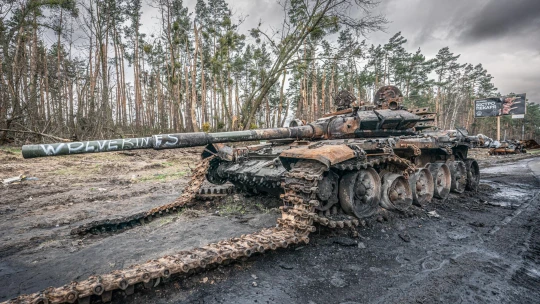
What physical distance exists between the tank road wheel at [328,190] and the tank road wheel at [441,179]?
363cm

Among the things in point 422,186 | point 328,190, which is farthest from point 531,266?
point 422,186

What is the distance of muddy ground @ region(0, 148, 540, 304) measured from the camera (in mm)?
2830

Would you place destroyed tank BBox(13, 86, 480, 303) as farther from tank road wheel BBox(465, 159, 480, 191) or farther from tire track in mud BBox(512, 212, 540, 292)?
tire track in mud BBox(512, 212, 540, 292)

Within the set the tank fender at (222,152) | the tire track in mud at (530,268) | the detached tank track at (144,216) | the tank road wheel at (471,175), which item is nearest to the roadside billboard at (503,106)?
the tank road wheel at (471,175)

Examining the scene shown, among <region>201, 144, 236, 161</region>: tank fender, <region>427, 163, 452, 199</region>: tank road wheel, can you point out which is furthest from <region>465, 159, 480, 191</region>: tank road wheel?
<region>201, 144, 236, 161</region>: tank fender

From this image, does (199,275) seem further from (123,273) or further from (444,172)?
(444,172)

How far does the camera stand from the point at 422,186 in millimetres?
6621

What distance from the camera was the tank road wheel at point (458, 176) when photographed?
7793 mm

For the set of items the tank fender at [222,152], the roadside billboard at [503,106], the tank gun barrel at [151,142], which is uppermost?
the roadside billboard at [503,106]

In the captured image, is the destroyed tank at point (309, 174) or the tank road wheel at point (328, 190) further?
the tank road wheel at point (328, 190)

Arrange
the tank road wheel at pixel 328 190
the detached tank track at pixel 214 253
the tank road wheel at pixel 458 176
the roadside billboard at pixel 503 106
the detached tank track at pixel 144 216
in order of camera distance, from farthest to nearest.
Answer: the roadside billboard at pixel 503 106, the tank road wheel at pixel 458 176, the detached tank track at pixel 144 216, the tank road wheel at pixel 328 190, the detached tank track at pixel 214 253

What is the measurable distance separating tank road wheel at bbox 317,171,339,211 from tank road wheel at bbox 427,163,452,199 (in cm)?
363

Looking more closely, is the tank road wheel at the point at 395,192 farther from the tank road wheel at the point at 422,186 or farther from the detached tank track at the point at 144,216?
the detached tank track at the point at 144,216

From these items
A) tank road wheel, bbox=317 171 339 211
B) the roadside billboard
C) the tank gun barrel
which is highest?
the roadside billboard
